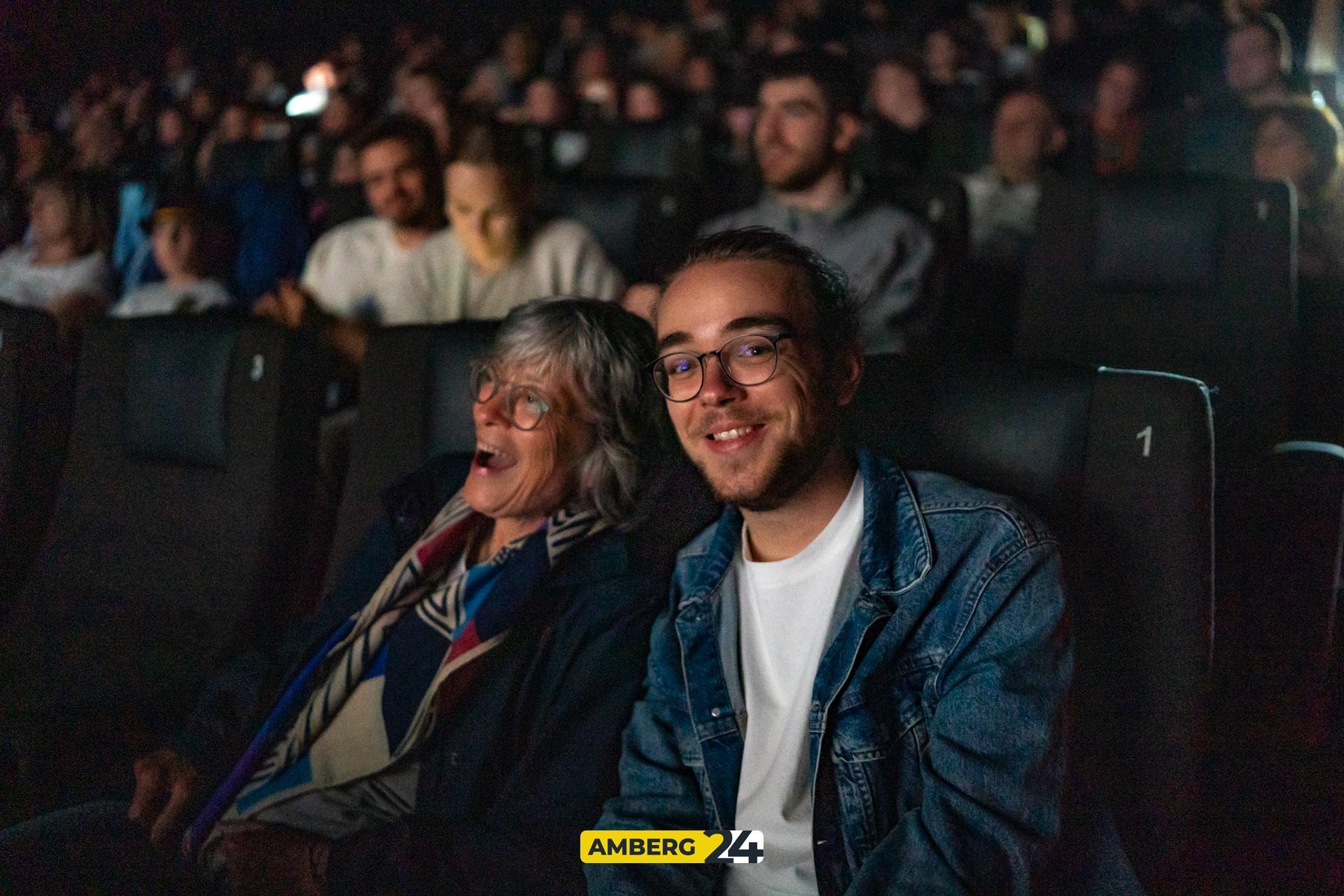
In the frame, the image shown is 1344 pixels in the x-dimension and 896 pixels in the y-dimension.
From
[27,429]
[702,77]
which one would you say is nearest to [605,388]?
[27,429]

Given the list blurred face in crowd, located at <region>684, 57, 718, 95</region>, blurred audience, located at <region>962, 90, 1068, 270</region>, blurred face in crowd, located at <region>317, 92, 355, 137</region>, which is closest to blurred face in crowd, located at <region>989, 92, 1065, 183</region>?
blurred audience, located at <region>962, 90, 1068, 270</region>

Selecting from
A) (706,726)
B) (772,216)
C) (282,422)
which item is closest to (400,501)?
(282,422)

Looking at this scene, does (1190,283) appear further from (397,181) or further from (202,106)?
(202,106)

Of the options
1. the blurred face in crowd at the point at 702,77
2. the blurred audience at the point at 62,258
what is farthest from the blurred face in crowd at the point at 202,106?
the blurred audience at the point at 62,258

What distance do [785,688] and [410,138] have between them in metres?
1.85

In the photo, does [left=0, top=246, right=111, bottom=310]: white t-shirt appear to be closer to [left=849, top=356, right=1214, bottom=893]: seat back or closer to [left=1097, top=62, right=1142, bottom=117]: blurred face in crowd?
[left=849, top=356, right=1214, bottom=893]: seat back

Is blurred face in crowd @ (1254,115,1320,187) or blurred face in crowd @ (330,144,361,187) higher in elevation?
blurred face in crowd @ (330,144,361,187)

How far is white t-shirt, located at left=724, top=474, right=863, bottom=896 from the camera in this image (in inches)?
40.1

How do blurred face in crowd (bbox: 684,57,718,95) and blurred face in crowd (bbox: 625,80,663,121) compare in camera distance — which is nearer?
blurred face in crowd (bbox: 625,80,663,121)

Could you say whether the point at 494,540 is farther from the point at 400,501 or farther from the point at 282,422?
the point at 282,422

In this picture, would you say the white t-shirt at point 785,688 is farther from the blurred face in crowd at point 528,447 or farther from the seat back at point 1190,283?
the seat back at point 1190,283

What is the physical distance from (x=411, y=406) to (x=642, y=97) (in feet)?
10.7

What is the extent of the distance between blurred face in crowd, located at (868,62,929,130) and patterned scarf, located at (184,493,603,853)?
→ 296cm

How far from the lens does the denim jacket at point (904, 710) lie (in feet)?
2.91
